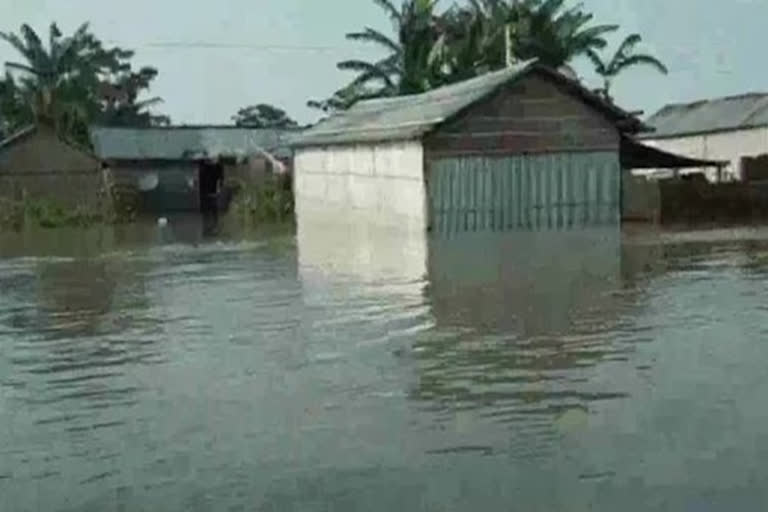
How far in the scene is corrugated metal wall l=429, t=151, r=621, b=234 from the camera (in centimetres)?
3228

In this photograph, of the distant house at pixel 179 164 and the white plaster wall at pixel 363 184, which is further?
the distant house at pixel 179 164

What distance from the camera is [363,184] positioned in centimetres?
3903

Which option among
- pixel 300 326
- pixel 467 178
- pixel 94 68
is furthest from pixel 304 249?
pixel 94 68

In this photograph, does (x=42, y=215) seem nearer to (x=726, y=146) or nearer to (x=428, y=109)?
(x=428, y=109)

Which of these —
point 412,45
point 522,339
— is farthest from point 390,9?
point 522,339

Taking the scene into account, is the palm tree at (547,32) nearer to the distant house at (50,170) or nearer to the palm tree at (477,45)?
the palm tree at (477,45)

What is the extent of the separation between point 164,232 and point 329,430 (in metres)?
30.6

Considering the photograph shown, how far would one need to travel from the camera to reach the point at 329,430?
30.8ft

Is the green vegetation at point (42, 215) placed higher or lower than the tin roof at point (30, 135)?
lower

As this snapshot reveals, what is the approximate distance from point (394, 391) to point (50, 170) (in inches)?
1586

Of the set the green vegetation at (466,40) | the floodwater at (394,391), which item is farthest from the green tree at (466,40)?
the floodwater at (394,391)

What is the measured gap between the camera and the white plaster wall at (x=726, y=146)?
49.8 meters

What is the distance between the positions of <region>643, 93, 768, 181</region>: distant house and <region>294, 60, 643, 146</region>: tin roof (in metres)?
10.9

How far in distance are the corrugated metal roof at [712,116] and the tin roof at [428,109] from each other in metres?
14.0
